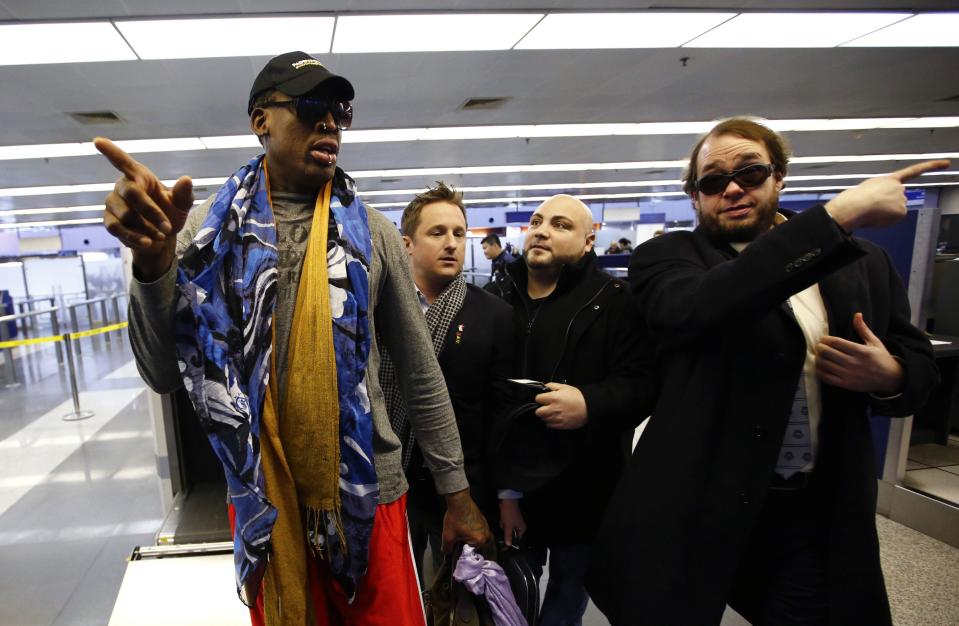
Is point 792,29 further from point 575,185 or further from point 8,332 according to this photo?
point 8,332

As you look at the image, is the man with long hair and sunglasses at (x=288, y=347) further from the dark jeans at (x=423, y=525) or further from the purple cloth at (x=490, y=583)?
the dark jeans at (x=423, y=525)

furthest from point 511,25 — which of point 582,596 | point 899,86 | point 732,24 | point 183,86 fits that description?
point 899,86

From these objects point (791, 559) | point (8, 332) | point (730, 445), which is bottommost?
point (8, 332)

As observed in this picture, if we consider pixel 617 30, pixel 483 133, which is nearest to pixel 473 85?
pixel 617 30

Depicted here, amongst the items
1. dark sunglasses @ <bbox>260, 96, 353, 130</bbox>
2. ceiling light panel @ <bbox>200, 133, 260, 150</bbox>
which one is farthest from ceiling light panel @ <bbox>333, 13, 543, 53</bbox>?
ceiling light panel @ <bbox>200, 133, 260, 150</bbox>

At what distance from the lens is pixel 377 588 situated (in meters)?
1.08

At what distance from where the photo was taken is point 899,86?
711 centimetres

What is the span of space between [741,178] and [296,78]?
100 cm

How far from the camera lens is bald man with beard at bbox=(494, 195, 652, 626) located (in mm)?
1438

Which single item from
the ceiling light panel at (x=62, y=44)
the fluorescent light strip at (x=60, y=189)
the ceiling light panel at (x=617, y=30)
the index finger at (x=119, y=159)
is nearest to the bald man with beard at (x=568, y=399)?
the index finger at (x=119, y=159)

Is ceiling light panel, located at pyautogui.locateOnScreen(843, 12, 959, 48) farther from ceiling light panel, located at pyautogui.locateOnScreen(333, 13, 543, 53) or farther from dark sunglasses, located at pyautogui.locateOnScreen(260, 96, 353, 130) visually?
dark sunglasses, located at pyautogui.locateOnScreen(260, 96, 353, 130)

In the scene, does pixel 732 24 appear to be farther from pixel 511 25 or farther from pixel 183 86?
pixel 183 86

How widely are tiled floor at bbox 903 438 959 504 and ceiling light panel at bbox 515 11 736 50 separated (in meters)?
4.11

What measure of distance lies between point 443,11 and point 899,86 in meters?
6.89
